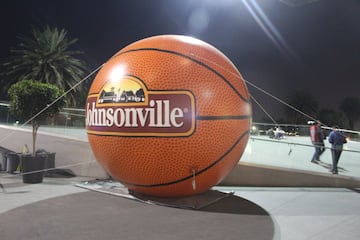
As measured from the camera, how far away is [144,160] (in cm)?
495

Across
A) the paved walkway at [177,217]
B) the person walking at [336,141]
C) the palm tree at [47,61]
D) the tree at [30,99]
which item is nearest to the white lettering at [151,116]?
the paved walkway at [177,217]

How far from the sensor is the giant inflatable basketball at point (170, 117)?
4840 millimetres

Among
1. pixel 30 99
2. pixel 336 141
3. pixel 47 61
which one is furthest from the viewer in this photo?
pixel 47 61

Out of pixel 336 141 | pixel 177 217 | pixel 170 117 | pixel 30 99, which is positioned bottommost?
pixel 177 217

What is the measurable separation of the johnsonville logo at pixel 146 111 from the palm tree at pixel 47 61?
2712 centimetres

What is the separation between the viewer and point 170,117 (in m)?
4.80

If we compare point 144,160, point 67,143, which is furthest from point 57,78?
point 144,160

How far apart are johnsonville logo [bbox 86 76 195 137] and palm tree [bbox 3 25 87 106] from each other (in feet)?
89.0

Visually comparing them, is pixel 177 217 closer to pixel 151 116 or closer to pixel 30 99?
pixel 151 116

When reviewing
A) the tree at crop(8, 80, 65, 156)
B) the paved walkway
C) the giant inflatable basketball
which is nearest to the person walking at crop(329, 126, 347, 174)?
the paved walkway

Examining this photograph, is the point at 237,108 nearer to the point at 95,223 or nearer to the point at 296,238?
the point at 296,238

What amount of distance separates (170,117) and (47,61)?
2952 centimetres

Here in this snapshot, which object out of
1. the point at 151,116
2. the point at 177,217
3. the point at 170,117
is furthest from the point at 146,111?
the point at 177,217

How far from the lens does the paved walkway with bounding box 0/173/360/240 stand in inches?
167
